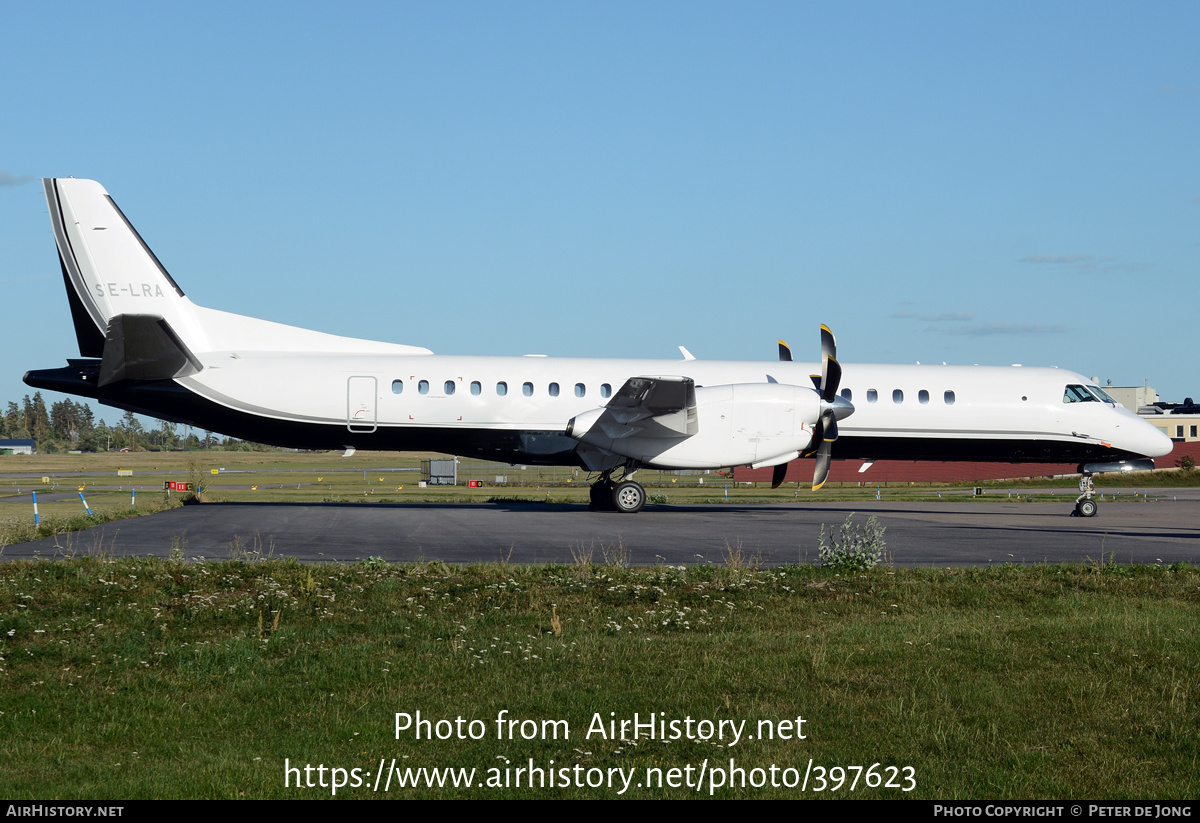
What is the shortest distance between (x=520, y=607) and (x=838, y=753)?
5.02 metres

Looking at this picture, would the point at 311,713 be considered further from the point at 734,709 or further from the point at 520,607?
the point at 520,607

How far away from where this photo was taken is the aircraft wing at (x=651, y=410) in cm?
2216

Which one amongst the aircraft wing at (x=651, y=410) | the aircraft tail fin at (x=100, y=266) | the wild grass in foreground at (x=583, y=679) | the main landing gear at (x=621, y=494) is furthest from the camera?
the main landing gear at (x=621, y=494)

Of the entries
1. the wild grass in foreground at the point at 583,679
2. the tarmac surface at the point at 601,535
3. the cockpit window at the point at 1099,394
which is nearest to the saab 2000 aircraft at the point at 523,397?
the cockpit window at the point at 1099,394

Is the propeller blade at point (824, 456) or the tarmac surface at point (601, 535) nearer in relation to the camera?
the tarmac surface at point (601, 535)

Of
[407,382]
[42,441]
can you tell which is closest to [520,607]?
[407,382]

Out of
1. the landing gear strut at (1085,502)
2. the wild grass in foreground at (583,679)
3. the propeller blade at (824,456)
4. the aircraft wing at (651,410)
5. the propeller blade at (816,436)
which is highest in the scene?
the aircraft wing at (651,410)

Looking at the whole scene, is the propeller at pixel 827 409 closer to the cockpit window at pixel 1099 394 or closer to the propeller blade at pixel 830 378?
the propeller blade at pixel 830 378

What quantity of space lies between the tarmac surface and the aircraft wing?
2.21 meters

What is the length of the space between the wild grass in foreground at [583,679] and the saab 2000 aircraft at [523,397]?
36.9 feet

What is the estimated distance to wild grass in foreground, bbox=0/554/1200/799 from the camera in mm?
5895

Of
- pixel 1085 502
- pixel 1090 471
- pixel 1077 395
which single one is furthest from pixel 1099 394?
pixel 1085 502

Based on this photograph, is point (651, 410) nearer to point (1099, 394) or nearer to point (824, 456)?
point (824, 456)

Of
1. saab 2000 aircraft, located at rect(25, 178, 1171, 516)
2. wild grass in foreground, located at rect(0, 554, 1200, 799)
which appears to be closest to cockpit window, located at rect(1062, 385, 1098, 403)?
saab 2000 aircraft, located at rect(25, 178, 1171, 516)
